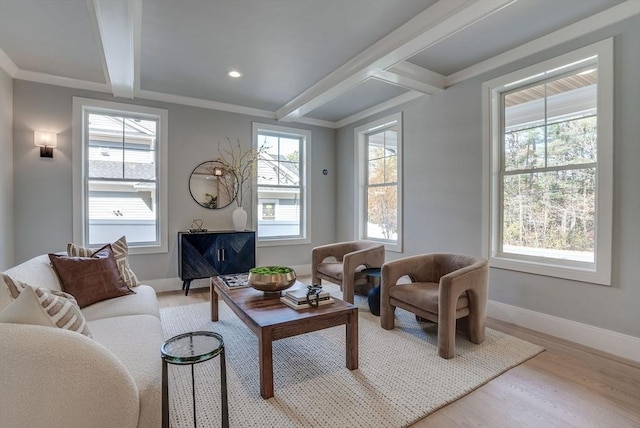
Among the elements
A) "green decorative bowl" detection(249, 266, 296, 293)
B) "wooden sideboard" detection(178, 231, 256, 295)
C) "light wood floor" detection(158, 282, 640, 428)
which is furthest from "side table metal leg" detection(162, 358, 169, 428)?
"wooden sideboard" detection(178, 231, 256, 295)

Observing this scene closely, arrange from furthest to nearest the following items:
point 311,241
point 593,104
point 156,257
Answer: point 311,241 → point 156,257 → point 593,104

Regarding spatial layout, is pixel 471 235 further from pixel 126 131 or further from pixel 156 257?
pixel 126 131

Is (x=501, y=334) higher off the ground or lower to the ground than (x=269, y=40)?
lower

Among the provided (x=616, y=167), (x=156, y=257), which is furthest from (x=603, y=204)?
(x=156, y=257)

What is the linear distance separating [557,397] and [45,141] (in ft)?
16.9

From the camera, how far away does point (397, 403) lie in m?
1.79

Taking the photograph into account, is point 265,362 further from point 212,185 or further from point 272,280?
point 212,185

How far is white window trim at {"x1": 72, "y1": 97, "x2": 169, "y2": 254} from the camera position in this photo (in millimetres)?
3672

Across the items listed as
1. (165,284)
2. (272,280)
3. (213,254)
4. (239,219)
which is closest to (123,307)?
(272,280)

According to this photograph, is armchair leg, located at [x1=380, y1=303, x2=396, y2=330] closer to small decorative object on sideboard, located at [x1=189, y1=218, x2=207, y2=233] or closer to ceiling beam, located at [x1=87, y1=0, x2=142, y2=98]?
small decorative object on sideboard, located at [x1=189, y1=218, x2=207, y2=233]

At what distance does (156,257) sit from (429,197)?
12.0ft

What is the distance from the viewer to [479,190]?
10.9ft

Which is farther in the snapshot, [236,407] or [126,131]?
[126,131]

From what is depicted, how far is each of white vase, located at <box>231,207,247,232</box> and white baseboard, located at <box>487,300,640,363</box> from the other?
3.21m
